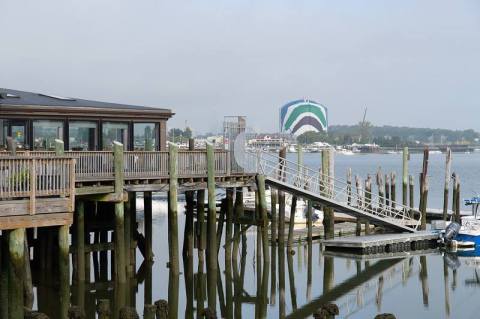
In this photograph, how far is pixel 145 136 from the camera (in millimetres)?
35250

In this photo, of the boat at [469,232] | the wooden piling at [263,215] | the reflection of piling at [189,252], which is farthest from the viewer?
the boat at [469,232]

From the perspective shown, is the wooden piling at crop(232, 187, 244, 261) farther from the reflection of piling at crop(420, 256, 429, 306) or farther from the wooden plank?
the wooden plank

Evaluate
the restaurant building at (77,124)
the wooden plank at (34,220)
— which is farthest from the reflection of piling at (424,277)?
the wooden plank at (34,220)

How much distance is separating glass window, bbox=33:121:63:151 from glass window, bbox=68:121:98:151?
484 mm

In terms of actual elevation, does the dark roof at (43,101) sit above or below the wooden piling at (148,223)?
above

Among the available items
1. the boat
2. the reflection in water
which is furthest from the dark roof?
the boat

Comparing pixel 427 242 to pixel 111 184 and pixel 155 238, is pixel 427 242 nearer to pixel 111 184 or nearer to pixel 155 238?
pixel 155 238

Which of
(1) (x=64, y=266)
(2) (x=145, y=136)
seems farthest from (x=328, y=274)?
(1) (x=64, y=266)

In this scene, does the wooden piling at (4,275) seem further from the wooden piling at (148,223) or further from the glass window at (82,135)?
the wooden piling at (148,223)

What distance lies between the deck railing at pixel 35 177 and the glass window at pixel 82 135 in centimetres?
896

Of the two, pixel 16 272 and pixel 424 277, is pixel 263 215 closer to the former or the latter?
pixel 424 277

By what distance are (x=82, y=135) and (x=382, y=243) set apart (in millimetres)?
15432

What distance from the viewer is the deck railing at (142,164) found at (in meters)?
30.0

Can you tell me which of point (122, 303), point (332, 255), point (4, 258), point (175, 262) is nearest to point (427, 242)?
point (332, 255)
